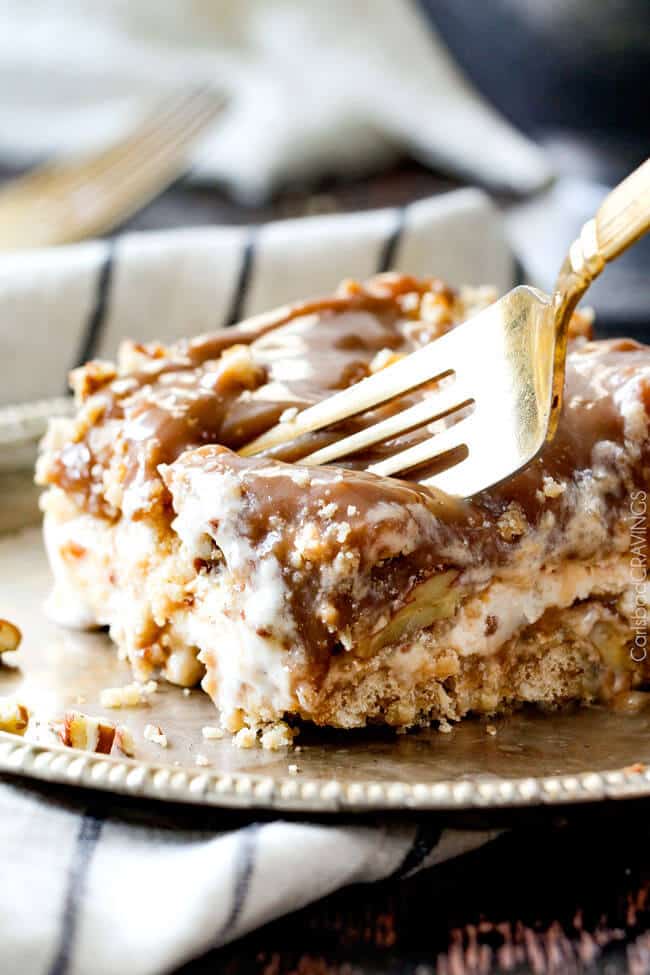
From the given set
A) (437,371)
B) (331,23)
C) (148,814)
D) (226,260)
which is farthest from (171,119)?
(148,814)

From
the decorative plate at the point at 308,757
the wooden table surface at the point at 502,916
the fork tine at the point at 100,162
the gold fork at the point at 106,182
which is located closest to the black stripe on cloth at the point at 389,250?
the gold fork at the point at 106,182

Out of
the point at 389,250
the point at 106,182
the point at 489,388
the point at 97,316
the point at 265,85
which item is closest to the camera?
the point at 489,388

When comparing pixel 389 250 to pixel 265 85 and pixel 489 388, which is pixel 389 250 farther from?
pixel 489 388

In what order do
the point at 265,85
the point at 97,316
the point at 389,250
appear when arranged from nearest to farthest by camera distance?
1. the point at 97,316
2. the point at 389,250
3. the point at 265,85

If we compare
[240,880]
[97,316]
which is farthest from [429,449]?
[97,316]

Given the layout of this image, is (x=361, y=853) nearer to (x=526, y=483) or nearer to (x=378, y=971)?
(x=378, y=971)

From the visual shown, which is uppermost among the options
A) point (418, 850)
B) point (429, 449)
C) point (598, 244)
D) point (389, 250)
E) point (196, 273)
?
point (598, 244)

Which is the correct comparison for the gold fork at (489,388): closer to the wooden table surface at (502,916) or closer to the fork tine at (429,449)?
the fork tine at (429,449)
